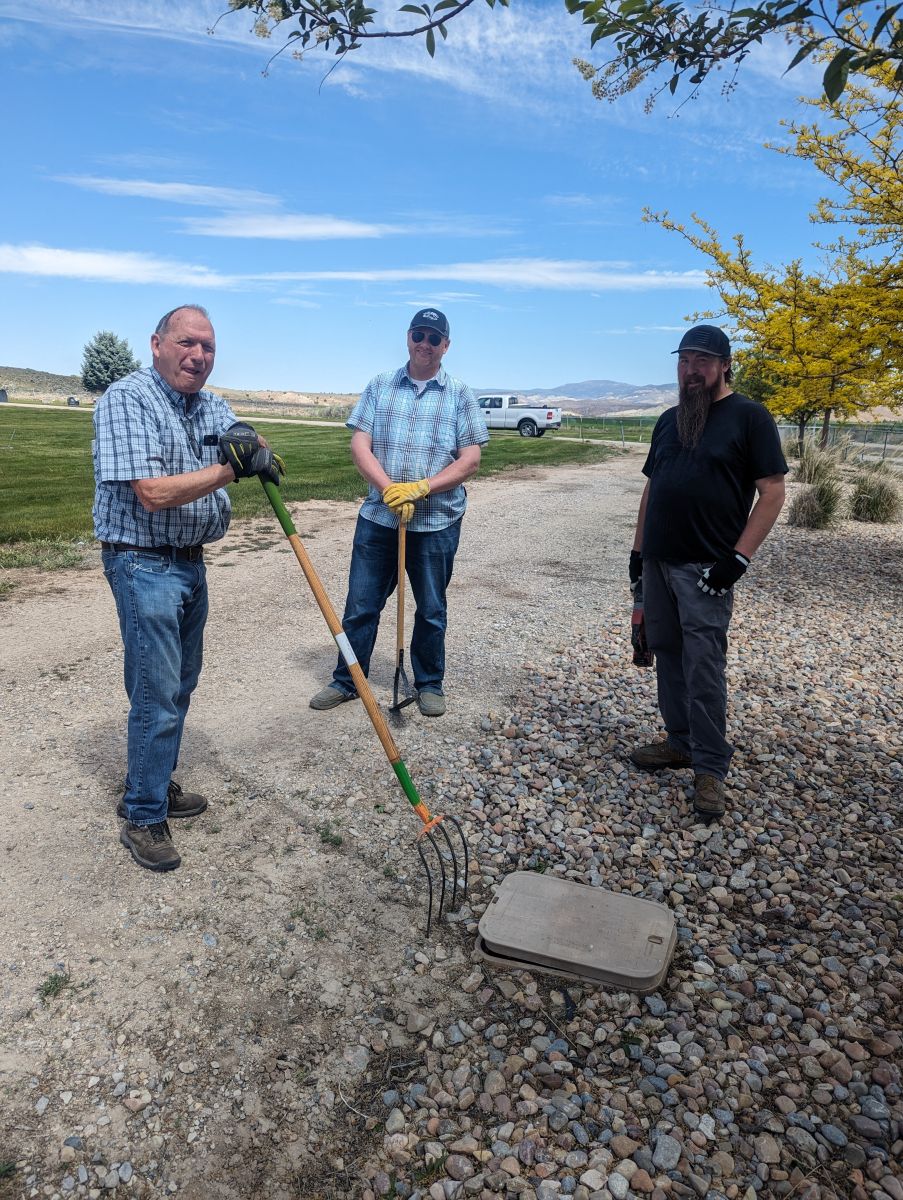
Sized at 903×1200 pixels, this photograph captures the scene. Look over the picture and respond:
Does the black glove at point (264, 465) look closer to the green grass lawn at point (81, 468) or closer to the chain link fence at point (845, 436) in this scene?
the green grass lawn at point (81, 468)

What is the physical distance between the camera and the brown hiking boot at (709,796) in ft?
13.0

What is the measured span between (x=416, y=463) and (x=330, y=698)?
5.38ft

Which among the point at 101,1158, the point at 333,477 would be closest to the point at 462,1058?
the point at 101,1158

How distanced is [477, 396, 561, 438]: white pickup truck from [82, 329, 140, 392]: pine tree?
4670 centimetres

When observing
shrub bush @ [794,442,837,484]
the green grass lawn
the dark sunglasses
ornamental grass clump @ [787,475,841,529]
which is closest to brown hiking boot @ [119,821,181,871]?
the dark sunglasses

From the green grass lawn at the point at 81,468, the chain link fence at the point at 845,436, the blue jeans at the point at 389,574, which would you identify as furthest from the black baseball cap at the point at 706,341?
the chain link fence at the point at 845,436

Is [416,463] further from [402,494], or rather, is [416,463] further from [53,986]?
[53,986]

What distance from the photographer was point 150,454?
302 cm

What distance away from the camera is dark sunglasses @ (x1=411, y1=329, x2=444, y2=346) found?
180 inches

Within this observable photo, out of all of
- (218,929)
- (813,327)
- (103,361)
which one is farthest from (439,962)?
(103,361)

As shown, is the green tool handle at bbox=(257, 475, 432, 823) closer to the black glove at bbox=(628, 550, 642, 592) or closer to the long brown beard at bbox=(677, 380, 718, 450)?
the black glove at bbox=(628, 550, 642, 592)

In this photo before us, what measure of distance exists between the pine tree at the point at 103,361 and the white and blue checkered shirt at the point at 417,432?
72.7 m

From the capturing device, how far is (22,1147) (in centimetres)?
225

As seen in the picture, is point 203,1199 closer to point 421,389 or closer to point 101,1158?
point 101,1158
